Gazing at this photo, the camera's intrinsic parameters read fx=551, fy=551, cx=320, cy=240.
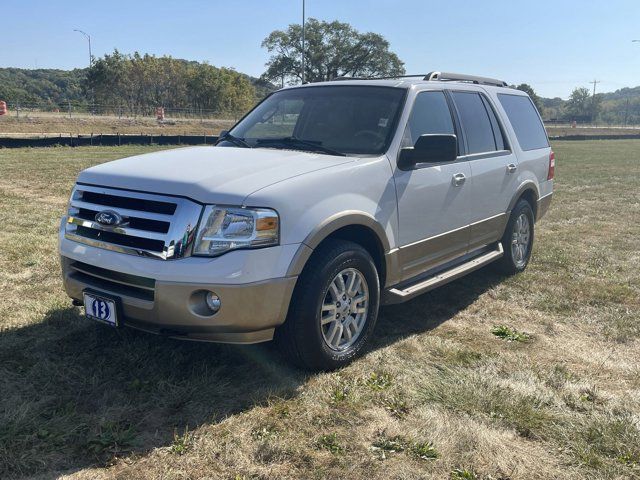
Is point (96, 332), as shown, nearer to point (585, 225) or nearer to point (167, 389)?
point (167, 389)

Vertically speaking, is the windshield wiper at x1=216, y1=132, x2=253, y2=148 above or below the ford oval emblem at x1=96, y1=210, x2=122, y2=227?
above

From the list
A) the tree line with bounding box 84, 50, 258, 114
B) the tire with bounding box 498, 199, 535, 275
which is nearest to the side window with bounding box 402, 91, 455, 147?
the tire with bounding box 498, 199, 535, 275

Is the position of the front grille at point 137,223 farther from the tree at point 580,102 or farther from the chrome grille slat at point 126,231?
the tree at point 580,102

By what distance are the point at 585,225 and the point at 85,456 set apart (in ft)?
26.8

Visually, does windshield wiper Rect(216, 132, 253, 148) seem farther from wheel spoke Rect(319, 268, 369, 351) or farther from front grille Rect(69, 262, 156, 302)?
front grille Rect(69, 262, 156, 302)

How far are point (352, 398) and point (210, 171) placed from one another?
1586 mm

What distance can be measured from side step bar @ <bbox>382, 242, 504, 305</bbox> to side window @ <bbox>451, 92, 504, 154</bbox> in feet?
3.20

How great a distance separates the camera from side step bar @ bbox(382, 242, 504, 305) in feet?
12.9

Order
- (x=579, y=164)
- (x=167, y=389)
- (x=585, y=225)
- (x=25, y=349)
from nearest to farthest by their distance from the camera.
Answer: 1. (x=167, y=389)
2. (x=25, y=349)
3. (x=585, y=225)
4. (x=579, y=164)

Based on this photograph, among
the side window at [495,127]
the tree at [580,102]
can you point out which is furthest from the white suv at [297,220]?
the tree at [580,102]

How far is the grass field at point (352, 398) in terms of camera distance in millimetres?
2648

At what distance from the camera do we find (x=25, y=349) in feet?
12.2

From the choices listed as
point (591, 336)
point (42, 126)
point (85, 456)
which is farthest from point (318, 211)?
point (42, 126)

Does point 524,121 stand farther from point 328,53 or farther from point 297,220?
point 328,53
